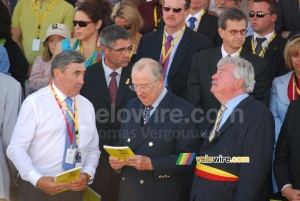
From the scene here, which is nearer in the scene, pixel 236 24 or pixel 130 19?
pixel 236 24

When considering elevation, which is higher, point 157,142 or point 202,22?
point 202,22

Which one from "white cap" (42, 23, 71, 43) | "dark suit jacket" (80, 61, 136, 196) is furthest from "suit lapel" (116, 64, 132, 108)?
"white cap" (42, 23, 71, 43)

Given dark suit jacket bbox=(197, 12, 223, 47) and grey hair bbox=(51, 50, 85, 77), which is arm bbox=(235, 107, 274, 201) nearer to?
grey hair bbox=(51, 50, 85, 77)

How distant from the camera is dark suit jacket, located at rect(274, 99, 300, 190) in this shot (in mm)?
7523

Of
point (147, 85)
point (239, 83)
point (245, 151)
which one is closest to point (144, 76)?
point (147, 85)

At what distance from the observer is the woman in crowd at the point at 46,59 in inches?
387

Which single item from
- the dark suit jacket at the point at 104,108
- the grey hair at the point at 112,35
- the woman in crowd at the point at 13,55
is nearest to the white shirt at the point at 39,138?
the dark suit jacket at the point at 104,108

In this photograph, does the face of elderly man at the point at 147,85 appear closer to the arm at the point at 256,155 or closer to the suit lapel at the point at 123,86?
the arm at the point at 256,155

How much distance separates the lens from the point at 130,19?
1003 cm

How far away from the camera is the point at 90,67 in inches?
362

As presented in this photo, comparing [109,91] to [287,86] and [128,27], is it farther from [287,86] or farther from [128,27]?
[287,86]

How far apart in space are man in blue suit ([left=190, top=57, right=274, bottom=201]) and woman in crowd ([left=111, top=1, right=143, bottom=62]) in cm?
277

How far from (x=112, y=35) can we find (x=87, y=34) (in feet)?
2.87

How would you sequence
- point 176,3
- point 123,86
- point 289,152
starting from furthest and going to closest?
point 176,3 → point 123,86 → point 289,152
